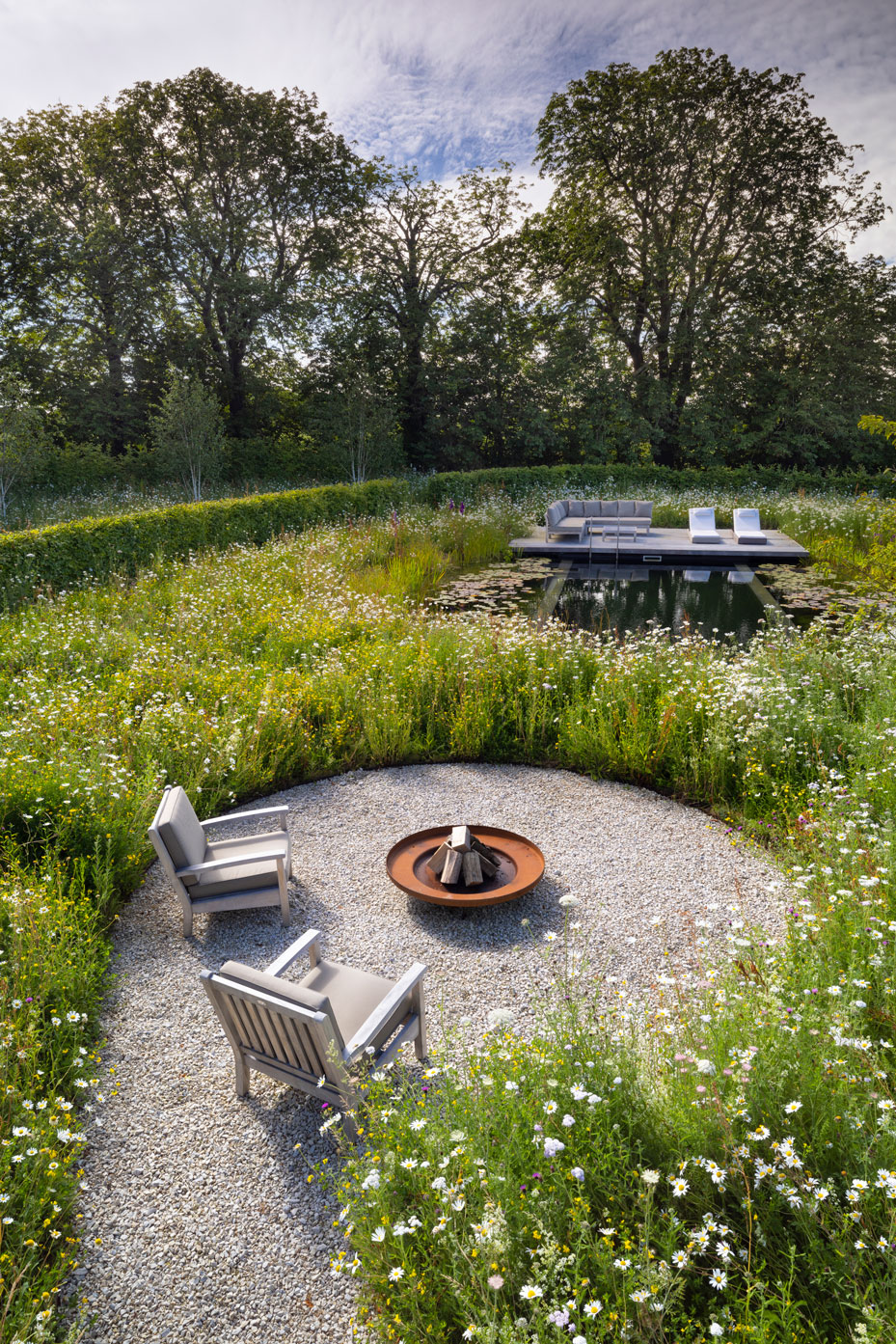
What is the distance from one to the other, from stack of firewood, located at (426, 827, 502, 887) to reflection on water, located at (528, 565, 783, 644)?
584 cm

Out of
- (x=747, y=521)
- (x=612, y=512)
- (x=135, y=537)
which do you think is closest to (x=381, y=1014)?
(x=135, y=537)

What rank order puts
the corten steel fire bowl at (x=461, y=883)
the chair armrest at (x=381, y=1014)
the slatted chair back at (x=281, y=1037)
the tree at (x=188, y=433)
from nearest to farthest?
1. the slatted chair back at (x=281, y=1037)
2. the chair armrest at (x=381, y=1014)
3. the corten steel fire bowl at (x=461, y=883)
4. the tree at (x=188, y=433)

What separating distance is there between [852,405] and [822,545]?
1520 centimetres

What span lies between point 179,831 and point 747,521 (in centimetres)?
1601

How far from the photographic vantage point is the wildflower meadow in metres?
1.85

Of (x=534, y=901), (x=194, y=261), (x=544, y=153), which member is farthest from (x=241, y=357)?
(x=534, y=901)

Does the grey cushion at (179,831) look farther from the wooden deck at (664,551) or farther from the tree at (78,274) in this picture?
the tree at (78,274)

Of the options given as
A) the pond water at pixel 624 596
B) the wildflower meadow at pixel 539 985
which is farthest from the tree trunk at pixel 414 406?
the wildflower meadow at pixel 539 985

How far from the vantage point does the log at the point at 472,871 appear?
429 centimetres

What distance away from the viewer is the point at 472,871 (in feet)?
14.1

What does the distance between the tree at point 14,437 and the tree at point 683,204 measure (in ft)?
66.6

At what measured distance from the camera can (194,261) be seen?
77.7 feet

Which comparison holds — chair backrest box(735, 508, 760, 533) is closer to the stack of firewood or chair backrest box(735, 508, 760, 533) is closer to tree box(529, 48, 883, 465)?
tree box(529, 48, 883, 465)

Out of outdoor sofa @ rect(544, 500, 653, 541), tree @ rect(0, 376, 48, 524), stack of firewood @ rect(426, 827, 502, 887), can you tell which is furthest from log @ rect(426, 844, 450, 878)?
outdoor sofa @ rect(544, 500, 653, 541)
